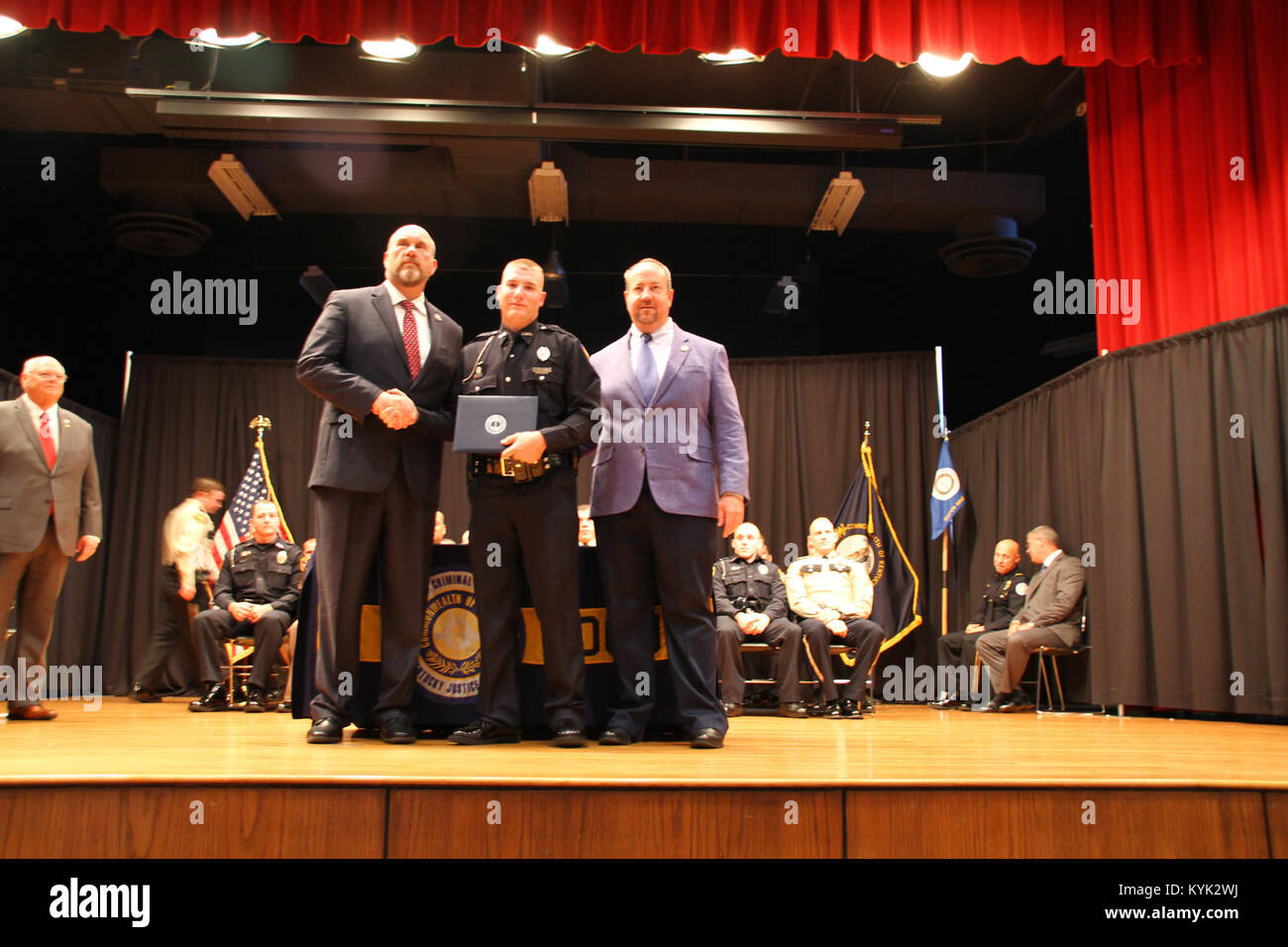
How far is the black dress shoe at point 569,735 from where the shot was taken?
10.0 ft

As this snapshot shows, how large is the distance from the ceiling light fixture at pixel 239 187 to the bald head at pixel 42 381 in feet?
10.4

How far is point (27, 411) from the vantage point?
183 inches

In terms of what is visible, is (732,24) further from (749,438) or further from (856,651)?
(749,438)

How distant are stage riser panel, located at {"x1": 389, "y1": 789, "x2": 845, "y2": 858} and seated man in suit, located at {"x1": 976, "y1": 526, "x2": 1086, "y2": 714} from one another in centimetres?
533

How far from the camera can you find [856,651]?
6688 mm

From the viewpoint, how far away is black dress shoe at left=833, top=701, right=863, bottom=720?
637 centimetres

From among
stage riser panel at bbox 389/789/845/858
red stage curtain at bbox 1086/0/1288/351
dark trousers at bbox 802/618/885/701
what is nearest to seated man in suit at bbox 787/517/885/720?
dark trousers at bbox 802/618/885/701

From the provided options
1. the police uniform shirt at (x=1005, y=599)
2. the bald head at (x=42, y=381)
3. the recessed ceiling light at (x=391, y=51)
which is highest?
the recessed ceiling light at (x=391, y=51)

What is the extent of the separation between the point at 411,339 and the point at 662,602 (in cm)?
120

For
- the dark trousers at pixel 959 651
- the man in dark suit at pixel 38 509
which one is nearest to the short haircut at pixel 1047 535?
the dark trousers at pixel 959 651

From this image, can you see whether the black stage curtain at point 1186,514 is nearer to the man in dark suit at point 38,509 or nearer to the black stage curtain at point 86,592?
the man in dark suit at point 38,509

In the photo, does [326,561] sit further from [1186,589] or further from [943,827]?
[1186,589]

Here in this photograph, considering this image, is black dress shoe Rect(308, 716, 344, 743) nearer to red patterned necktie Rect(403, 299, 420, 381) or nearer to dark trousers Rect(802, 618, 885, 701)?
red patterned necktie Rect(403, 299, 420, 381)
